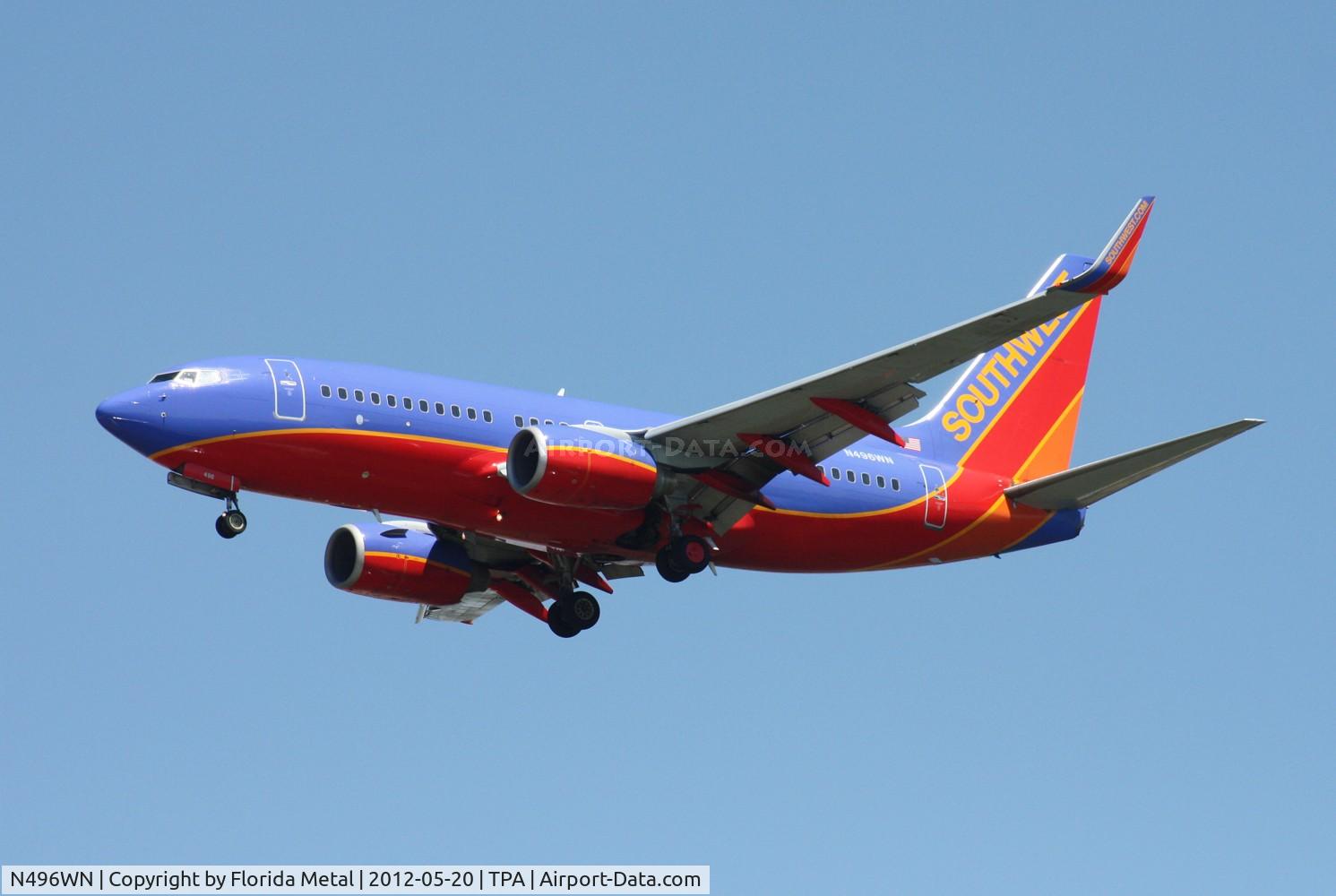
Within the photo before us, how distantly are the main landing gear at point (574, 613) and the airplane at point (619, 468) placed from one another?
0.07 meters

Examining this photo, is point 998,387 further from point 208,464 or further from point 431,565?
point 208,464

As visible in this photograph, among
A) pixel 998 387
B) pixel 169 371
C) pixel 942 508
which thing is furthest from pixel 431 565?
pixel 998 387

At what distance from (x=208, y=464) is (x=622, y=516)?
27.1 feet

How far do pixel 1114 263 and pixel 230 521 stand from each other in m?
16.9

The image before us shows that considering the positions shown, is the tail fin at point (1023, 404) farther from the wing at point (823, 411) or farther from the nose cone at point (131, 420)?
the nose cone at point (131, 420)

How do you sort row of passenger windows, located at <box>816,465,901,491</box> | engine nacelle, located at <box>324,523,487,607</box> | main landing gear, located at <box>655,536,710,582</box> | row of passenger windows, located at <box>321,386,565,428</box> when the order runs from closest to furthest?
row of passenger windows, located at <box>321,386,565,428</box> < main landing gear, located at <box>655,536,710,582</box> < row of passenger windows, located at <box>816,465,901,491</box> < engine nacelle, located at <box>324,523,487,607</box>

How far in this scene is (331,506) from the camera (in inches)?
1447

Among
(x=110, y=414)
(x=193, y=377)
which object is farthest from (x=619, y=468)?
(x=110, y=414)

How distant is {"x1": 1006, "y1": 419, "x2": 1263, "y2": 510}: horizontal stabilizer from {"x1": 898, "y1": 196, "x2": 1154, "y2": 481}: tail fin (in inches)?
63.8

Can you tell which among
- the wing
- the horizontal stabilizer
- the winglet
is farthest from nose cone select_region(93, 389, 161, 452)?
the horizontal stabilizer

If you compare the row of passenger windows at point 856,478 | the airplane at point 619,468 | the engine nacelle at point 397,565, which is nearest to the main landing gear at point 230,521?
the airplane at point 619,468

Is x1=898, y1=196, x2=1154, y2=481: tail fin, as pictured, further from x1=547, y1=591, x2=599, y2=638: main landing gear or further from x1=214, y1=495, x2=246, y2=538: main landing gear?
x1=214, y1=495, x2=246, y2=538: main landing gear

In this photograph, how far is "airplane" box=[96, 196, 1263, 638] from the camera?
35.2 metres

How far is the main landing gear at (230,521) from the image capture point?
3556cm
